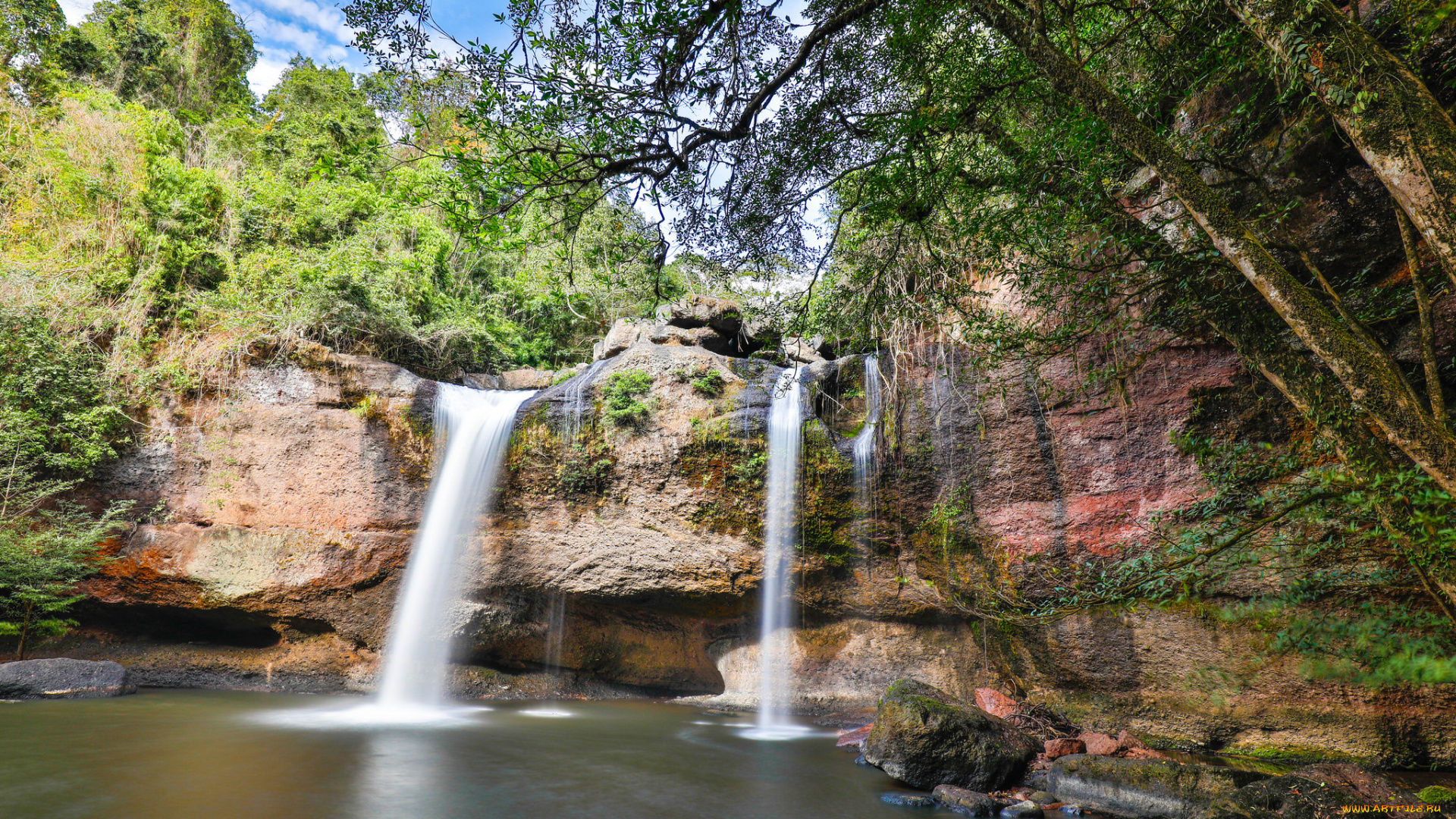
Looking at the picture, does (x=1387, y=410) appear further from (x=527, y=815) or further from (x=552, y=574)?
(x=552, y=574)

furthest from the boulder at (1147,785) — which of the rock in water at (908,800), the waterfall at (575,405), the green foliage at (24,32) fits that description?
the green foliage at (24,32)

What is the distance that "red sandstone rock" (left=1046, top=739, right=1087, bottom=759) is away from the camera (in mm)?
6684

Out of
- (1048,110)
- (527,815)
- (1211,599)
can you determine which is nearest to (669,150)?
(1048,110)

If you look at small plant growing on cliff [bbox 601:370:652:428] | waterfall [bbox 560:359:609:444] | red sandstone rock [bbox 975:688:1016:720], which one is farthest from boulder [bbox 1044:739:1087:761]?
waterfall [bbox 560:359:609:444]

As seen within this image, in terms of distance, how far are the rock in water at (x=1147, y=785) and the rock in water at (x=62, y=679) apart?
41.3 ft

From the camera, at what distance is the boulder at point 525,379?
47.2ft

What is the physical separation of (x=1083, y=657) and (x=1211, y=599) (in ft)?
5.28

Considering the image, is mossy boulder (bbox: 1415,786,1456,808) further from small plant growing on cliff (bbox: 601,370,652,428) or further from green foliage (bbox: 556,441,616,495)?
green foliage (bbox: 556,441,616,495)

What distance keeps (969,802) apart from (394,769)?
5.48 m

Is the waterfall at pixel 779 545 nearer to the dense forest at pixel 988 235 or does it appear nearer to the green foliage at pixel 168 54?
the dense forest at pixel 988 235

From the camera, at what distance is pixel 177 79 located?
18.4m

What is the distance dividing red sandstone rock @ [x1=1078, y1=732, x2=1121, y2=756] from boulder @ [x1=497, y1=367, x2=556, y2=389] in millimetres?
11702

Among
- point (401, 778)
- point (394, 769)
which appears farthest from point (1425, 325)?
point (394, 769)

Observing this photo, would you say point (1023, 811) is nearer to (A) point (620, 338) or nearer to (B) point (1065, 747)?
(B) point (1065, 747)
